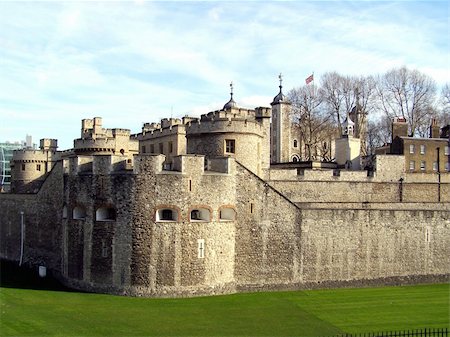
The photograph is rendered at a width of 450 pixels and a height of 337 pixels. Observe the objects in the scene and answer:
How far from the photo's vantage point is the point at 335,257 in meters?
31.3

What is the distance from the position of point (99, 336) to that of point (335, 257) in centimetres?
1486

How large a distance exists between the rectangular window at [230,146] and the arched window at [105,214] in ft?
24.6

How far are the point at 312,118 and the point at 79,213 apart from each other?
38.2 metres

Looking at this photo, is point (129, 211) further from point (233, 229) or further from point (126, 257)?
point (233, 229)

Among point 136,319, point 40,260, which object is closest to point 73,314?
point 136,319

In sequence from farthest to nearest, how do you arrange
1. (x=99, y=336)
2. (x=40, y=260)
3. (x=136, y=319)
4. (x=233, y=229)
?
(x=40, y=260)
(x=233, y=229)
(x=136, y=319)
(x=99, y=336)

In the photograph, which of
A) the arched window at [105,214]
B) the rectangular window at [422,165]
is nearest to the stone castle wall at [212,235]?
the arched window at [105,214]

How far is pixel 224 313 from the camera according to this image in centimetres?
2484

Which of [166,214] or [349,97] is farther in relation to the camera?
[349,97]

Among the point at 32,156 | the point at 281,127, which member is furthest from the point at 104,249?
the point at 281,127

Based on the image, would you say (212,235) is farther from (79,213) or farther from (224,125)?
(79,213)

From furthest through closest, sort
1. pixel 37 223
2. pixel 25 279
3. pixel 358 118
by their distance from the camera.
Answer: pixel 358 118, pixel 37 223, pixel 25 279

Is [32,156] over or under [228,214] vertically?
over

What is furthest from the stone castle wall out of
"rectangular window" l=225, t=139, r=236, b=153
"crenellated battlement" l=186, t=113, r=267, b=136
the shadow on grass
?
"crenellated battlement" l=186, t=113, r=267, b=136
